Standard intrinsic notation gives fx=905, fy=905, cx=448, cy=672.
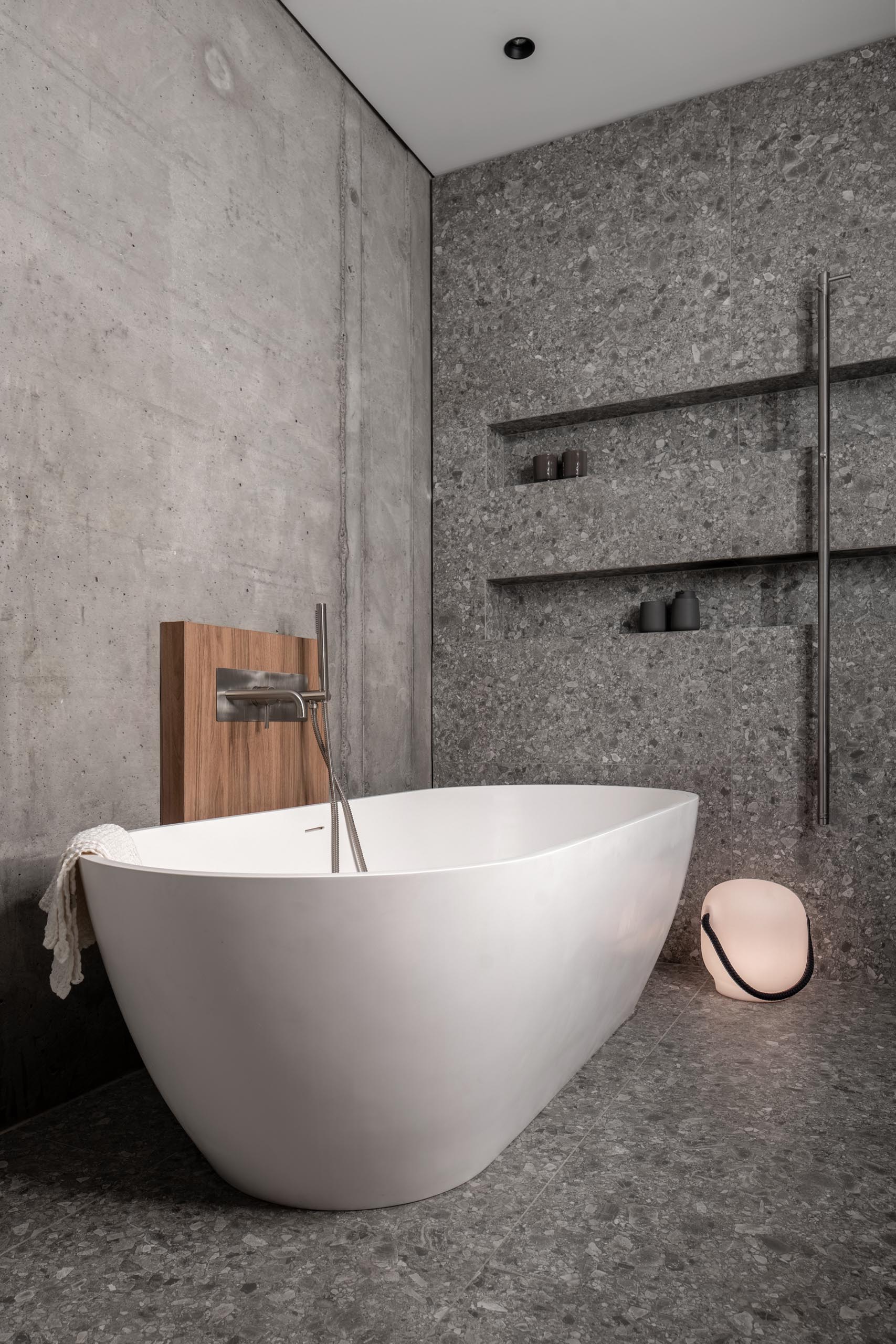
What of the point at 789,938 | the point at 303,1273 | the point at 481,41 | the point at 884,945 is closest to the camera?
the point at 303,1273

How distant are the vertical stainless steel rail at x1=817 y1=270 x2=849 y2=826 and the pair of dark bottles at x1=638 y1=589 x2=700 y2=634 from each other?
0.42 meters

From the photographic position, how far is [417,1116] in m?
1.33

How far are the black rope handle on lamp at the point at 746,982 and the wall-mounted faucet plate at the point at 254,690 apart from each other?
130 centimetres

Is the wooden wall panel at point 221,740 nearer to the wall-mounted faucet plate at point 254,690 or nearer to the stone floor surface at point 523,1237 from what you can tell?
the wall-mounted faucet plate at point 254,690

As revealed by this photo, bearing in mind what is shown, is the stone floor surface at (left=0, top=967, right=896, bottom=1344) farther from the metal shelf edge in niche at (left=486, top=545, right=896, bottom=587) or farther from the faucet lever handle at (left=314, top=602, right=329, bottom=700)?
the metal shelf edge in niche at (left=486, top=545, right=896, bottom=587)

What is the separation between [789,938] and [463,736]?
4.30ft

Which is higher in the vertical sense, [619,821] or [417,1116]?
[619,821]

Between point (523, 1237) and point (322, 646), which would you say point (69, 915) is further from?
point (322, 646)

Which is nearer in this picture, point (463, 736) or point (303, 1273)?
point (303, 1273)

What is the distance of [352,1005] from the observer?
48.4 inches

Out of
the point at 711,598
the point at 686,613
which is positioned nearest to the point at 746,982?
the point at 686,613

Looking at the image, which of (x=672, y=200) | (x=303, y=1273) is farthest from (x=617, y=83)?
(x=303, y=1273)

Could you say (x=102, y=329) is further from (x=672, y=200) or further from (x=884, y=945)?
(x=884, y=945)

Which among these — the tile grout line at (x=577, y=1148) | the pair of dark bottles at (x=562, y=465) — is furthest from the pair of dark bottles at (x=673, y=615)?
the tile grout line at (x=577, y=1148)
